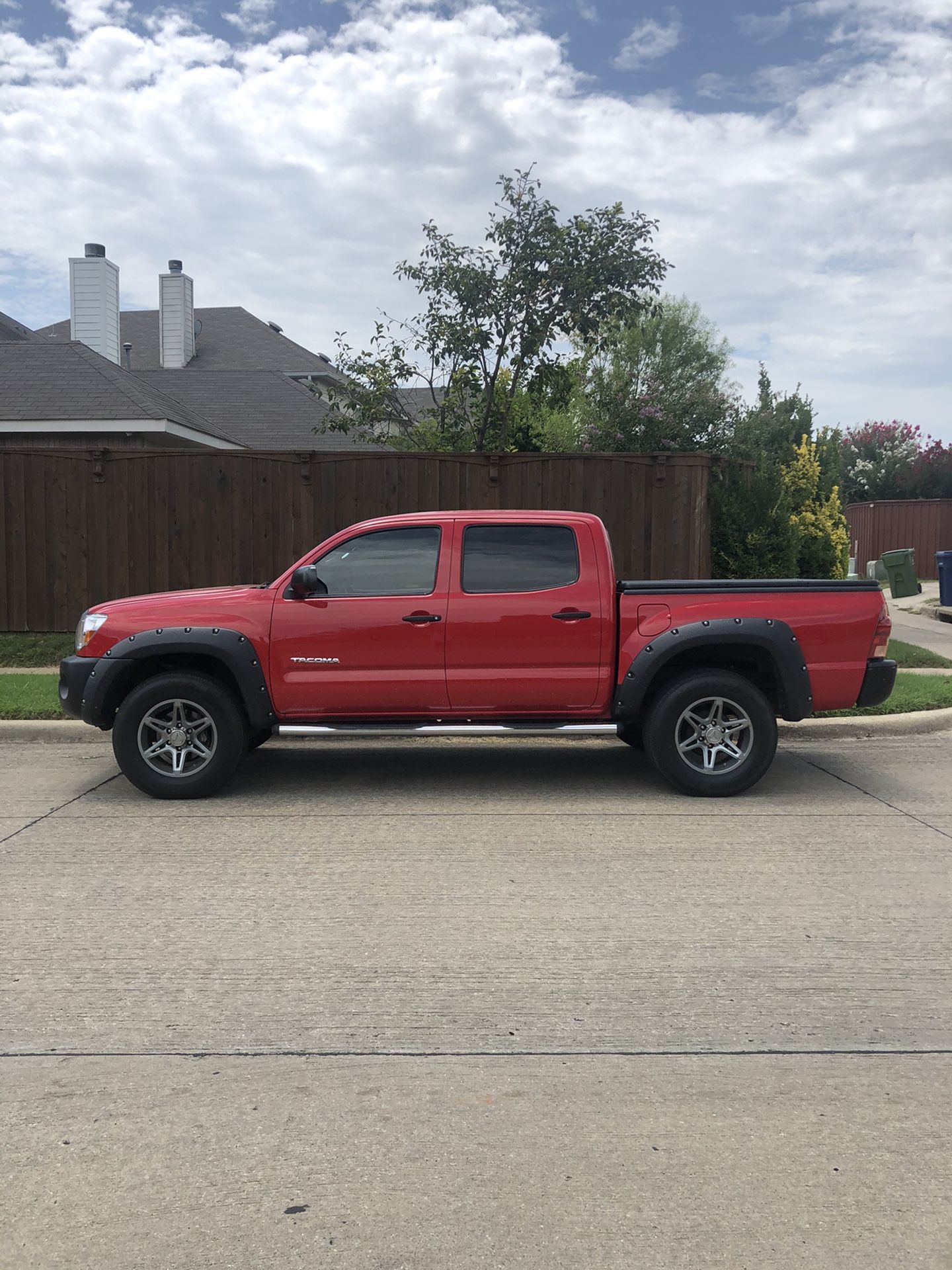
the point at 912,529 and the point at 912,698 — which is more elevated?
the point at 912,529

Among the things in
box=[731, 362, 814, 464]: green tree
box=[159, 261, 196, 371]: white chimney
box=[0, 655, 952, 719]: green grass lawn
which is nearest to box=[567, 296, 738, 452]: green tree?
box=[731, 362, 814, 464]: green tree

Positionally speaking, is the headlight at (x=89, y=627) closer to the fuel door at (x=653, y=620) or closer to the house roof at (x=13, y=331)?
the fuel door at (x=653, y=620)

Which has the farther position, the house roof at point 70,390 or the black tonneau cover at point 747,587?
the house roof at point 70,390

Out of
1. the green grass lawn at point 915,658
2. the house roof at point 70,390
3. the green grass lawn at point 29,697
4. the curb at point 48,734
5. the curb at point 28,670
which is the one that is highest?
the house roof at point 70,390

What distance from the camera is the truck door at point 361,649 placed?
7.38m

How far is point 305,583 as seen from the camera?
7262 millimetres

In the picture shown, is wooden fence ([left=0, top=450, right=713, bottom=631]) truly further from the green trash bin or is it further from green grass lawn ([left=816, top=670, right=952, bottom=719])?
the green trash bin

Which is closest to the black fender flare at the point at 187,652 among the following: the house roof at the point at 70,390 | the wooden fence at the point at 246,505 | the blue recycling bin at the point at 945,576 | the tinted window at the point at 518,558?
the tinted window at the point at 518,558

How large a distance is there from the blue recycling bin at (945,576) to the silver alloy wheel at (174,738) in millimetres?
15681

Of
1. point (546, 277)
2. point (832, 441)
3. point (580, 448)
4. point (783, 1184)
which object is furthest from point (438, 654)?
point (580, 448)

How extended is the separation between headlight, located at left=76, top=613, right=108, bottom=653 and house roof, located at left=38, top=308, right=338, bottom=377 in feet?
68.9

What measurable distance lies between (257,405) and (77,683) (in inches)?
730

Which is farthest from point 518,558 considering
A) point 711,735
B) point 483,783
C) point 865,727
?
point 865,727

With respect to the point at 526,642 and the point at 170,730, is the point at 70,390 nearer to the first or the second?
the point at 170,730
